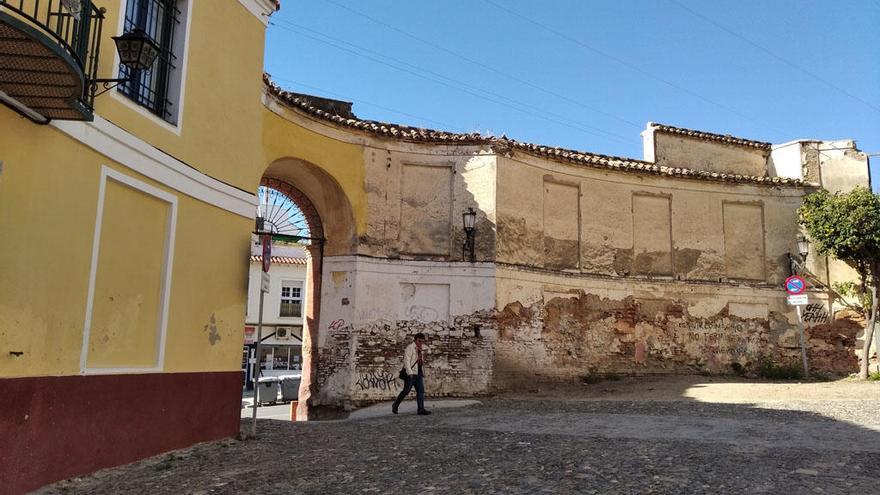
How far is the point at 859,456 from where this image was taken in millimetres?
7195

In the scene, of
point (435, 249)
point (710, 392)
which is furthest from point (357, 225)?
point (710, 392)

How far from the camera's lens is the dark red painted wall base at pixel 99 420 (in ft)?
19.6

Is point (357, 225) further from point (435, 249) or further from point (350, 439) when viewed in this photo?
point (350, 439)

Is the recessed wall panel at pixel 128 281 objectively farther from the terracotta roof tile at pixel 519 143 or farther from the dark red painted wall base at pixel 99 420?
the terracotta roof tile at pixel 519 143

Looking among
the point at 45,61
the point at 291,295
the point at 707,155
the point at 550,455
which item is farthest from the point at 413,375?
the point at 291,295

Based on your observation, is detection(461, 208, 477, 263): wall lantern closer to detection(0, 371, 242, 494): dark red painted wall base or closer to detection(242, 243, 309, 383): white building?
detection(0, 371, 242, 494): dark red painted wall base

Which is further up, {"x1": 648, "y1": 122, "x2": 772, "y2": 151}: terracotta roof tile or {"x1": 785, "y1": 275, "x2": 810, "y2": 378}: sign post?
{"x1": 648, "y1": 122, "x2": 772, "y2": 151}: terracotta roof tile

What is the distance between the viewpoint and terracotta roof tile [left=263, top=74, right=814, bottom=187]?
14255mm

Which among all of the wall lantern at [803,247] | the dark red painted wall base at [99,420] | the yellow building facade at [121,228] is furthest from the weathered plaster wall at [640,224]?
the dark red painted wall base at [99,420]

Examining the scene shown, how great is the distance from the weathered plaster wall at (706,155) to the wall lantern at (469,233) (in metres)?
7.62

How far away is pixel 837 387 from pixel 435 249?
9771mm

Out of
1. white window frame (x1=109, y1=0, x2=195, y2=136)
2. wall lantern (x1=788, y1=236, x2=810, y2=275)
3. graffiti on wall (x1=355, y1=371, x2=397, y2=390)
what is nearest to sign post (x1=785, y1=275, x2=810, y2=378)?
wall lantern (x1=788, y1=236, x2=810, y2=275)

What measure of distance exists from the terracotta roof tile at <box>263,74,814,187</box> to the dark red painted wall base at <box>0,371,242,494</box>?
6.11 m

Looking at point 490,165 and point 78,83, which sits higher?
point 490,165
